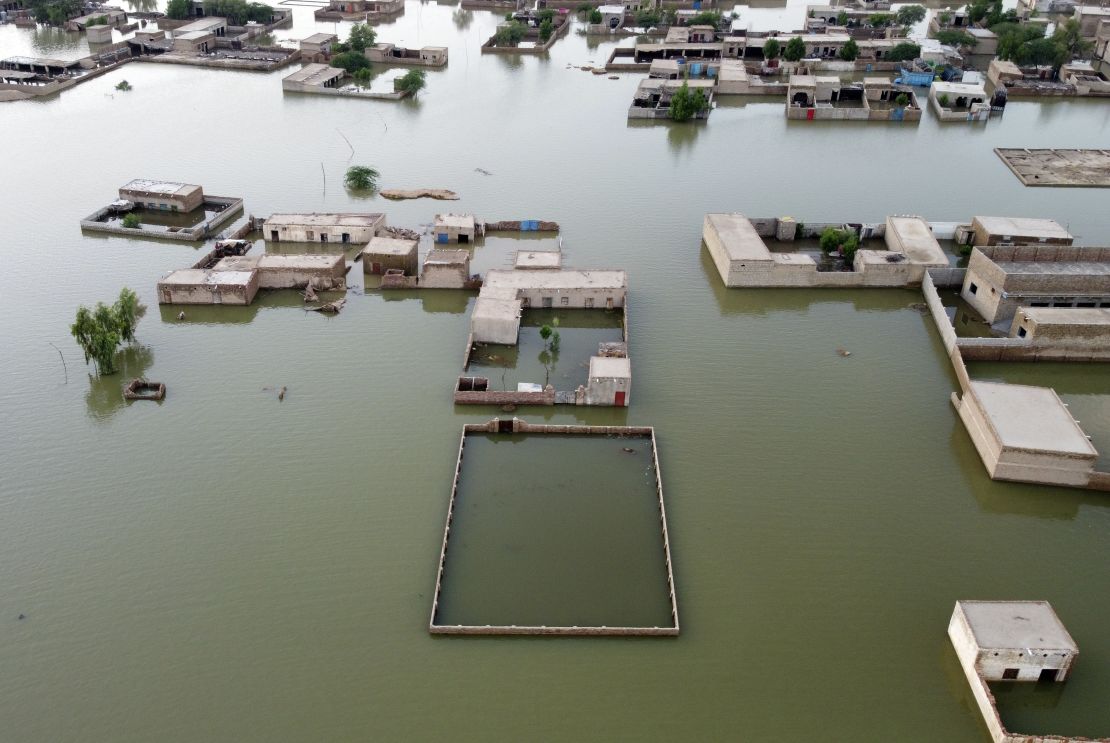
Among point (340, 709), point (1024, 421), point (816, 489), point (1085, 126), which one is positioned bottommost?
point (340, 709)

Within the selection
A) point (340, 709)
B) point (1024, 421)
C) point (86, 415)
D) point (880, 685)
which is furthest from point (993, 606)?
point (86, 415)

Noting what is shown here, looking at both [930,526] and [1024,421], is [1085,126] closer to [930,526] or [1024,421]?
[1024,421]

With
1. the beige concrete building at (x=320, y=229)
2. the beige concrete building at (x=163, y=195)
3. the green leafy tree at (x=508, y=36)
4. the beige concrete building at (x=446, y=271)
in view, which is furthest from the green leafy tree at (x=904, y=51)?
the beige concrete building at (x=163, y=195)

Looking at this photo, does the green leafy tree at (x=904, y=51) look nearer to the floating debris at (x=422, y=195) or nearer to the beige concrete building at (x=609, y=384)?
the floating debris at (x=422, y=195)

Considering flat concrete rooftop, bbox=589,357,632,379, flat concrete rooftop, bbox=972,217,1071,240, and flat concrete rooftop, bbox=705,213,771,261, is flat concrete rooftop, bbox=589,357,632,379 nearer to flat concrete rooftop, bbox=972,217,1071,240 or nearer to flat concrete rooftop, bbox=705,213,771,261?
flat concrete rooftop, bbox=705,213,771,261

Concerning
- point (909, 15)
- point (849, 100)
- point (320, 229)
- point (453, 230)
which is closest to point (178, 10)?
point (320, 229)

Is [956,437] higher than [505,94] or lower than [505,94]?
lower
